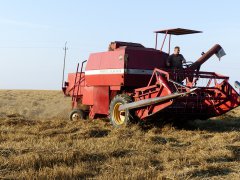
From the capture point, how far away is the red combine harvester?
9930 mm

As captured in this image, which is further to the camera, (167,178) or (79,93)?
(79,93)

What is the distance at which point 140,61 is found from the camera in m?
11.2

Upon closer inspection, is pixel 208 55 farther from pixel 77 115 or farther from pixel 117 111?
pixel 77 115

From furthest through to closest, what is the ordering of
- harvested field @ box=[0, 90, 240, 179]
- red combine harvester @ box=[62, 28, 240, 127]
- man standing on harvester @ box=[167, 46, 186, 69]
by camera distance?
man standing on harvester @ box=[167, 46, 186, 69]
red combine harvester @ box=[62, 28, 240, 127]
harvested field @ box=[0, 90, 240, 179]

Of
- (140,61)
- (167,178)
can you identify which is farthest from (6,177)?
(140,61)

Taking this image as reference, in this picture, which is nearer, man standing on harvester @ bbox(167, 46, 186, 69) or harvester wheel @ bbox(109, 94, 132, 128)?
harvester wheel @ bbox(109, 94, 132, 128)

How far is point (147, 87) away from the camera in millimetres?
10141

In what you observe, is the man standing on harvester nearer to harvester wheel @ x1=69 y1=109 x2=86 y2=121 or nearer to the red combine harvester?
the red combine harvester

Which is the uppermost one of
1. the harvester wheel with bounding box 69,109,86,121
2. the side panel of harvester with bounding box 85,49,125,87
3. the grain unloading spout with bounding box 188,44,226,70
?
the grain unloading spout with bounding box 188,44,226,70

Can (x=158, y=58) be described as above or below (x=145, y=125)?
above

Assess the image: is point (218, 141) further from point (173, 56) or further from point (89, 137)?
point (173, 56)

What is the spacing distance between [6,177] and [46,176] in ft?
1.50

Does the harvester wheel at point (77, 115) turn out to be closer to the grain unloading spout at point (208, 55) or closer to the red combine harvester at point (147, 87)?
the red combine harvester at point (147, 87)

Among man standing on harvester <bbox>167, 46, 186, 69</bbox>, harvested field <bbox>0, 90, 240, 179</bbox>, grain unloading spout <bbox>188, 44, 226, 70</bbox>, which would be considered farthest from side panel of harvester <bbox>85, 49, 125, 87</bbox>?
harvested field <bbox>0, 90, 240, 179</bbox>
